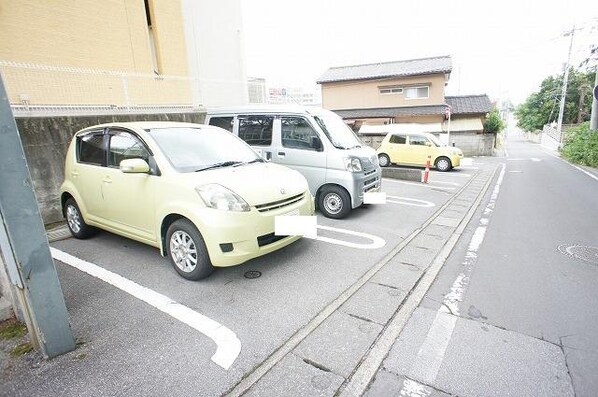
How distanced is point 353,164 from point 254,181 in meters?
2.45

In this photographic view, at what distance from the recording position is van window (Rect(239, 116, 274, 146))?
6051 mm

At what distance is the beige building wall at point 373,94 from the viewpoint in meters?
22.3

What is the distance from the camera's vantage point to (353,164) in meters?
5.48

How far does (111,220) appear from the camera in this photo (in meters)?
4.16

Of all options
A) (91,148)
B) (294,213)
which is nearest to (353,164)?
(294,213)

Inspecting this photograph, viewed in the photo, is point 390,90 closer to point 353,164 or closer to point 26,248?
point 353,164

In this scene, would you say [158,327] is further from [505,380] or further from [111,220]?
[505,380]

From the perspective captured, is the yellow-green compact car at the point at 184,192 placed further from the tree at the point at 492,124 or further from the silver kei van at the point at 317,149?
the tree at the point at 492,124

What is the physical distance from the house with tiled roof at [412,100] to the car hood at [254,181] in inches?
743

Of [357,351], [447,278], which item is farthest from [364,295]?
[447,278]

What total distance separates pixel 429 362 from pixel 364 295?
0.96 metres

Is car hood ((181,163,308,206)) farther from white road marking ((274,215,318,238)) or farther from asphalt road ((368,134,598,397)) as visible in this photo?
asphalt road ((368,134,598,397))

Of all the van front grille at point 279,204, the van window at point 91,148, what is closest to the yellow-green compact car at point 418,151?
the van front grille at point 279,204

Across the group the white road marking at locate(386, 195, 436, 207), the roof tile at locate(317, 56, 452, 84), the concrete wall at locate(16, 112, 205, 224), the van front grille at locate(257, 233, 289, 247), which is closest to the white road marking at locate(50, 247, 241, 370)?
the van front grille at locate(257, 233, 289, 247)
